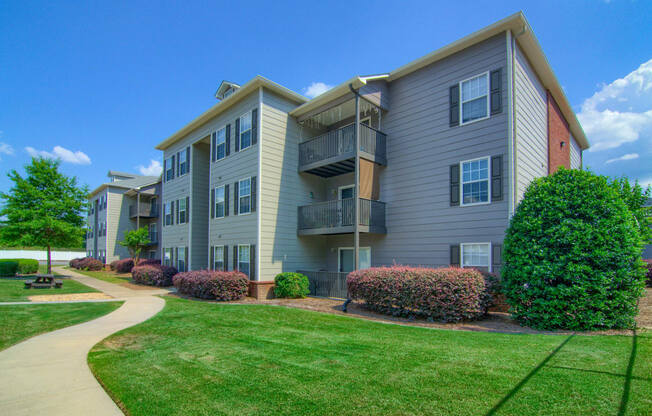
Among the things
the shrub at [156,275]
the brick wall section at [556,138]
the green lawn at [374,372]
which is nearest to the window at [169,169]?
the shrub at [156,275]

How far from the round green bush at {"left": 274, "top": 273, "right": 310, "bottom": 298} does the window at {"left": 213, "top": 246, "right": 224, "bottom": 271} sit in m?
4.52

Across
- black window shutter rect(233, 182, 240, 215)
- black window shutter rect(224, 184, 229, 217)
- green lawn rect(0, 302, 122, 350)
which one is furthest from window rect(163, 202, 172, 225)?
green lawn rect(0, 302, 122, 350)

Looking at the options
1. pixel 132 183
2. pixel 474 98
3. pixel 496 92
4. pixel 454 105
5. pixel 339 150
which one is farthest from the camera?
pixel 132 183

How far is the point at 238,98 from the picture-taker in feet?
55.6

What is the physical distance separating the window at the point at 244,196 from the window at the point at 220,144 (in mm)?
2827

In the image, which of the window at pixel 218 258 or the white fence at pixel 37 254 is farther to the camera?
the white fence at pixel 37 254

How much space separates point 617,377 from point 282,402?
4063mm

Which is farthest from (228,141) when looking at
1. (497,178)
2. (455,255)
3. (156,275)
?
(497,178)

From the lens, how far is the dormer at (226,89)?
1934 centimetres

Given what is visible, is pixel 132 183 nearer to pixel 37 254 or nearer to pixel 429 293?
pixel 37 254

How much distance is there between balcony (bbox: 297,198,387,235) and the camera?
13.3 meters

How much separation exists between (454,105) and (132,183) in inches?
1438

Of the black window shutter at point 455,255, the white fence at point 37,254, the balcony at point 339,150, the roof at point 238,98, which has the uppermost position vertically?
the roof at point 238,98

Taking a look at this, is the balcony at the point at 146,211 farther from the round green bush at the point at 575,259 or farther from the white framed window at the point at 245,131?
the round green bush at the point at 575,259
